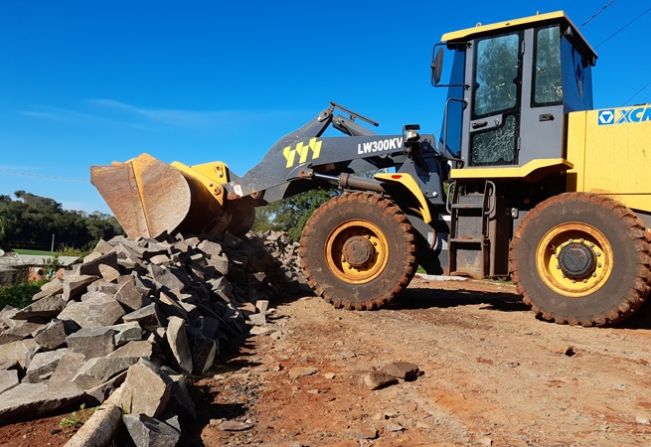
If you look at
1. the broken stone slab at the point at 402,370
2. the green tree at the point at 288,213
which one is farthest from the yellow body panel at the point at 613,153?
the green tree at the point at 288,213

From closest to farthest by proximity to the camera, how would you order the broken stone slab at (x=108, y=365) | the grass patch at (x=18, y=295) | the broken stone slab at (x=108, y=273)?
the broken stone slab at (x=108, y=365) → the broken stone slab at (x=108, y=273) → the grass patch at (x=18, y=295)

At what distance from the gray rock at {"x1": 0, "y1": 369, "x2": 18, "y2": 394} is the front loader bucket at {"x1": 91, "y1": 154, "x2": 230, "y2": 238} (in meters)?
4.19

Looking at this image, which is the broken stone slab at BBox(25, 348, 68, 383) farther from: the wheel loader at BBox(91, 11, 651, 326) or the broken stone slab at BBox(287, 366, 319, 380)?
the wheel loader at BBox(91, 11, 651, 326)

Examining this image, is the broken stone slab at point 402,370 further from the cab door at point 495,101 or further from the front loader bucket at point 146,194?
the front loader bucket at point 146,194

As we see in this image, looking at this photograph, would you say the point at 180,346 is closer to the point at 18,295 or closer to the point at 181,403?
the point at 181,403

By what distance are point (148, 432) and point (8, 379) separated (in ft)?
5.14

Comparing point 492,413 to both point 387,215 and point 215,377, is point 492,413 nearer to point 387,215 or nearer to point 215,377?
point 215,377

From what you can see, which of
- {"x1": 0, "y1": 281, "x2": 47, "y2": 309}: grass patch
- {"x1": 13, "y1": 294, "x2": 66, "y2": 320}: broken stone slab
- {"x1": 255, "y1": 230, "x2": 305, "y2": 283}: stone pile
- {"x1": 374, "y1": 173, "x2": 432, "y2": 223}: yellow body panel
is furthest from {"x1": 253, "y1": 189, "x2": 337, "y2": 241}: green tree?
{"x1": 13, "y1": 294, "x2": 66, "y2": 320}: broken stone slab

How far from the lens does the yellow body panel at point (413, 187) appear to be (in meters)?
6.79

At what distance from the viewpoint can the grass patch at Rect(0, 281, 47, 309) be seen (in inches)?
321

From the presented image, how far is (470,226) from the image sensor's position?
661 centimetres

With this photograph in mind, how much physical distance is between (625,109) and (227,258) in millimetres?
5276

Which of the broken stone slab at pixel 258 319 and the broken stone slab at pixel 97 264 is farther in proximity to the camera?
the broken stone slab at pixel 258 319

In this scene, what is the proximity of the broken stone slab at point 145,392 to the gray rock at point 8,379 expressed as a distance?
1093 mm
